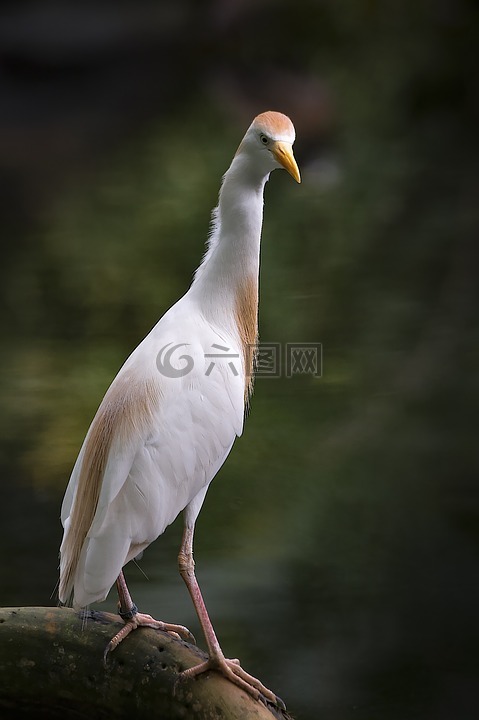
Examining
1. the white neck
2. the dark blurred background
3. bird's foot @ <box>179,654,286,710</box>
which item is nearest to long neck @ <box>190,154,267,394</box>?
the white neck

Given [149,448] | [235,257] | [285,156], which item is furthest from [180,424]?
[285,156]

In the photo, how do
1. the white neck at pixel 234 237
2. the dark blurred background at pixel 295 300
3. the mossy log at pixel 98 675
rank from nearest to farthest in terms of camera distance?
the mossy log at pixel 98 675 → the white neck at pixel 234 237 → the dark blurred background at pixel 295 300

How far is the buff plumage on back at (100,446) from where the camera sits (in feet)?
3.63

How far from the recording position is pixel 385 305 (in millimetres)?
2609

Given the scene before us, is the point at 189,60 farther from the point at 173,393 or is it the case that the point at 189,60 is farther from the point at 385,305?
the point at 173,393

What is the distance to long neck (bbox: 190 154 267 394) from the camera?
3.89 feet

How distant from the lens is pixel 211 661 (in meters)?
1.07

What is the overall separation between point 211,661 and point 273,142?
2.09ft

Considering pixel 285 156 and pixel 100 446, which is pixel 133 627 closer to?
pixel 100 446

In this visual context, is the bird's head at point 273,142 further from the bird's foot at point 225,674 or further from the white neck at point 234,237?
the bird's foot at point 225,674

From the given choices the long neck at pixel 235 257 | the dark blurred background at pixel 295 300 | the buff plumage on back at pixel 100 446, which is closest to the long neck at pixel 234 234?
the long neck at pixel 235 257

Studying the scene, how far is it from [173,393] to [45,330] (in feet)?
4.83

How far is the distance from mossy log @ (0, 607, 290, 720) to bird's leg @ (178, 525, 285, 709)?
0.01 m

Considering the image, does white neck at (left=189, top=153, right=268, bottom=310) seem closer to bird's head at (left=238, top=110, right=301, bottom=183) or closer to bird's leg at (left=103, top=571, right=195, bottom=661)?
bird's head at (left=238, top=110, right=301, bottom=183)
